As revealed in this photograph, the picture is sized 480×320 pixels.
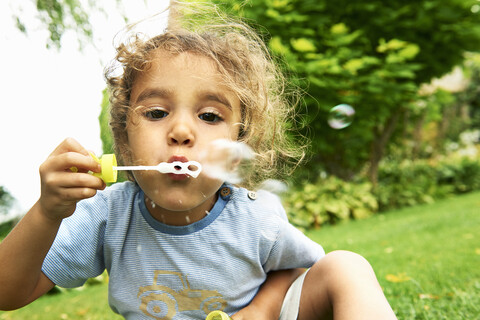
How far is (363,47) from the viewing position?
6.04m

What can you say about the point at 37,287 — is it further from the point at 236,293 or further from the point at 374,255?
the point at 374,255

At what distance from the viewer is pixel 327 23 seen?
5.96m

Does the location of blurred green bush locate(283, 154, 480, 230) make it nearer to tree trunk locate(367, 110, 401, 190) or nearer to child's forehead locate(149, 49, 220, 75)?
tree trunk locate(367, 110, 401, 190)

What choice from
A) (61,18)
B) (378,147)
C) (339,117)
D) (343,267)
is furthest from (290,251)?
(378,147)

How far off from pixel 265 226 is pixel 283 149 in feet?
1.40

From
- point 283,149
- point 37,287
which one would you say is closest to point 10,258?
point 37,287

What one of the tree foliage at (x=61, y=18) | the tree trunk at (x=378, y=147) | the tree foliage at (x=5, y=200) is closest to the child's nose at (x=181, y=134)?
the tree foliage at (x=61, y=18)

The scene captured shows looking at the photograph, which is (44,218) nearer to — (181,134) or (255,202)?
(181,134)

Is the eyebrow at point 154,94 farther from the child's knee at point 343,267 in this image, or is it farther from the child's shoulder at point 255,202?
the child's knee at point 343,267

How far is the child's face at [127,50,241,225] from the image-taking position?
3.70ft

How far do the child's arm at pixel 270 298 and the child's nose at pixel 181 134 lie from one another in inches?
22.7

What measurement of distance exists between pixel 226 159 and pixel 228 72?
0.93 ft

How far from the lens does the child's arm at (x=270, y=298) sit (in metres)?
1.33

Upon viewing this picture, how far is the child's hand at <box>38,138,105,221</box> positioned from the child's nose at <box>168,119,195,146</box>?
21 cm
